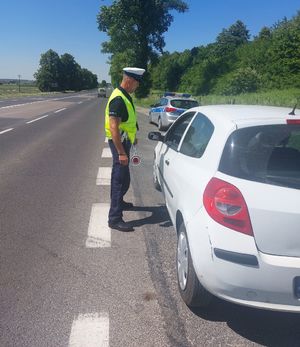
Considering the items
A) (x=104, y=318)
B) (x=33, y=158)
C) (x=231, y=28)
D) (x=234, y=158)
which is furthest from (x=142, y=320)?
(x=231, y=28)

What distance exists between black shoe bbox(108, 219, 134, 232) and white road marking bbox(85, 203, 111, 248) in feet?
0.22

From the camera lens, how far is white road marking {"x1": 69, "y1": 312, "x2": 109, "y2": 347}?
9.46 feet

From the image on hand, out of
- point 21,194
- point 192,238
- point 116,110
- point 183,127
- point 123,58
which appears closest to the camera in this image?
point 192,238

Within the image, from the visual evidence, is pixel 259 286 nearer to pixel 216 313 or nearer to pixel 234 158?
pixel 216 313

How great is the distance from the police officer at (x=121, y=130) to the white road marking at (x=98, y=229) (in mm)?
151

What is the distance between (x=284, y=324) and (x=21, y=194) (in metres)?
4.65

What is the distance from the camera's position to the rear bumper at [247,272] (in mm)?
2799

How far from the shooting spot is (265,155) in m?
3.35

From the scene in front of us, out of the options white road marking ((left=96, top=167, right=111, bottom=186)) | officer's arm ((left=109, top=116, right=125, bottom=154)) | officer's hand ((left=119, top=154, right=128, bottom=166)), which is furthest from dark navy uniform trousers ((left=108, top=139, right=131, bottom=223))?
white road marking ((left=96, top=167, right=111, bottom=186))

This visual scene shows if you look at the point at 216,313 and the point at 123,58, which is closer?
the point at 216,313

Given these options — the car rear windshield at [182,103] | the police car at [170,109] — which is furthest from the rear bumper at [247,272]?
the car rear windshield at [182,103]

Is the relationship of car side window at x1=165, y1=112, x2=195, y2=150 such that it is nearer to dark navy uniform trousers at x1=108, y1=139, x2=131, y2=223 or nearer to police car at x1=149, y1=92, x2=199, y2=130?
dark navy uniform trousers at x1=108, y1=139, x2=131, y2=223

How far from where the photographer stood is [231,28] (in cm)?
10619

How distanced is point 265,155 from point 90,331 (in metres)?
1.77
